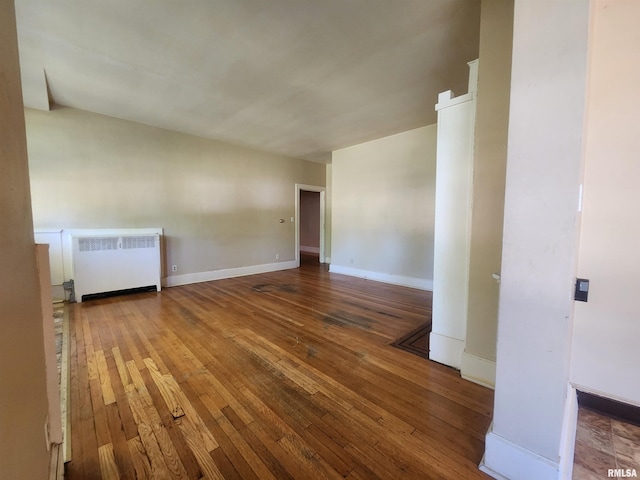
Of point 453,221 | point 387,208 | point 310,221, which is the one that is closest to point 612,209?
point 453,221

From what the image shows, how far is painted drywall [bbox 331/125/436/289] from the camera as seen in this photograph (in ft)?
13.8

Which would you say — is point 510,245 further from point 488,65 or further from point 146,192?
point 146,192

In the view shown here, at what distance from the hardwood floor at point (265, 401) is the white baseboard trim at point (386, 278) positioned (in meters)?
1.38

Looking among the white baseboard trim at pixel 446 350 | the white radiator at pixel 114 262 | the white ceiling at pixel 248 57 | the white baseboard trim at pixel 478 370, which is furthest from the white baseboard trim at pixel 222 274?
the white baseboard trim at pixel 478 370

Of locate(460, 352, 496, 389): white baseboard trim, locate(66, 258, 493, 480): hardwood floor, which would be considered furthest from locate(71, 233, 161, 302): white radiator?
locate(460, 352, 496, 389): white baseboard trim

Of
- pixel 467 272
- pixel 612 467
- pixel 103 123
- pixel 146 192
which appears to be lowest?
pixel 612 467

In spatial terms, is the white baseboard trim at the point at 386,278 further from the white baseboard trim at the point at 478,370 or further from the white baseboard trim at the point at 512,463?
the white baseboard trim at the point at 512,463

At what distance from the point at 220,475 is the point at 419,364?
1.52 metres

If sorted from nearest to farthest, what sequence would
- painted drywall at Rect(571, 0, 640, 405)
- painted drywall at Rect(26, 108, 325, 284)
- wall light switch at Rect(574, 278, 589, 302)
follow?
1. wall light switch at Rect(574, 278, 589, 302)
2. painted drywall at Rect(571, 0, 640, 405)
3. painted drywall at Rect(26, 108, 325, 284)

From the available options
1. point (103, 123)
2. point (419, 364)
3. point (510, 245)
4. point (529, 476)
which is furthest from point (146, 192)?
point (529, 476)

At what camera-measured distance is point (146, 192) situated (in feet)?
13.4

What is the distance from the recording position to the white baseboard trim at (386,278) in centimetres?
425

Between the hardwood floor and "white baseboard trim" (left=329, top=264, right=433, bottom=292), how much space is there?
54.2 inches

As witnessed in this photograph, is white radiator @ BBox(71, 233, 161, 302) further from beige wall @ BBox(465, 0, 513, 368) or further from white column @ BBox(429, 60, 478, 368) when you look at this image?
beige wall @ BBox(465, 0, 513, 368)
